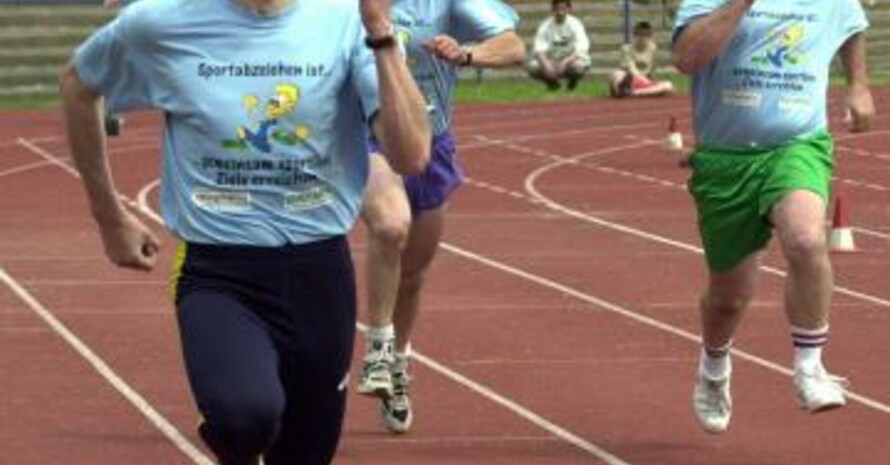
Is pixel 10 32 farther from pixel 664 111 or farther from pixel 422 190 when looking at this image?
pixel 422 190

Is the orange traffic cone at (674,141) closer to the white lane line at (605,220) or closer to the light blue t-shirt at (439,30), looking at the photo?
the white lane line at (605,220)

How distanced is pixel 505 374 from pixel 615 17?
A: 35.0 metres

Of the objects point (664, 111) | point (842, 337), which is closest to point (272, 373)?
point (842, 337)

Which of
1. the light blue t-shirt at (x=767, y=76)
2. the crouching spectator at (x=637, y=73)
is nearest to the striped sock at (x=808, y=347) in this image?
the light blue t-shirt at (x=767, y=76)

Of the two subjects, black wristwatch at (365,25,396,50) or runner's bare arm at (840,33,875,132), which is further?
runner's bare arm at (840,33,875,132)

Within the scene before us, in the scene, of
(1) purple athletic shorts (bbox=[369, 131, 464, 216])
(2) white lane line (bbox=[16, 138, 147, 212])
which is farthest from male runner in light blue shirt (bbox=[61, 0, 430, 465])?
(2) white lane line (bbox=[16, 138, 147, 212])

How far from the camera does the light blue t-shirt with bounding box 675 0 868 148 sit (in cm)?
986

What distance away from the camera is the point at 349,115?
6.86 meters

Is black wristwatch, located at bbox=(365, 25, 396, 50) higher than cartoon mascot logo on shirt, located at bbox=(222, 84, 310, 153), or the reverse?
black wristwatch, located at bbox=(365, 25, 396, 50)

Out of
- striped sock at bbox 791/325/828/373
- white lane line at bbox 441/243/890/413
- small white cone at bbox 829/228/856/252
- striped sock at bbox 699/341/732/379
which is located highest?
striped sock at bbox 791/325/828/373

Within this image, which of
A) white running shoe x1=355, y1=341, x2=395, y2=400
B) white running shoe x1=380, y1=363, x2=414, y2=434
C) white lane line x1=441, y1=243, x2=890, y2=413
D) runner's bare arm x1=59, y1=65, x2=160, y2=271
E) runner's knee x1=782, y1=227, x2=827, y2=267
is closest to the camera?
runner's bare arm x1=59, y1=65, x2=160, y2=271

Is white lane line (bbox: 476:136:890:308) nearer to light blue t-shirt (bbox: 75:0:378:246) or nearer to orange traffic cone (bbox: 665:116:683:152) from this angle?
orange traffic cone (bbox: 665:116:683:152)

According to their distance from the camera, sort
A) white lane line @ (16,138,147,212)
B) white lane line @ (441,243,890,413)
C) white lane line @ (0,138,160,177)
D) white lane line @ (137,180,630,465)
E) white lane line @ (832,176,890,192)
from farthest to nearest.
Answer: white lane line @ (0,138,160,177)
white lane line @ (16,138,147,212)
white lane line @ (832,176,890,192)
white lane line @ (441,243,890,413)
white lane line @ (137,180,630,465)

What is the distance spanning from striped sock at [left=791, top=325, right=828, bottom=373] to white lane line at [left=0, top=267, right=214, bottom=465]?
2067 mm
